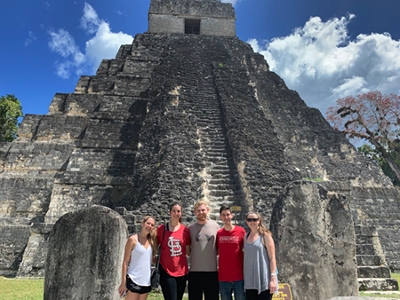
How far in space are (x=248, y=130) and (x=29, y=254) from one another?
21.8 ft

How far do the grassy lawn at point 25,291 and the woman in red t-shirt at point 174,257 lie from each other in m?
1.65

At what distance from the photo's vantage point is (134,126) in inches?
454

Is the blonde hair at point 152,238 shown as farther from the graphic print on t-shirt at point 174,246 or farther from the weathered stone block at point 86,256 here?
the weathered stone block at point 86,256

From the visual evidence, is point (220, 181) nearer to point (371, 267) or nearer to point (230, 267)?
point (371, 267)

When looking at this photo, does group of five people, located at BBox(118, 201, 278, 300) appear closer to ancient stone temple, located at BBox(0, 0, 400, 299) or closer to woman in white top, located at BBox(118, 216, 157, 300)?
woman in white top, located at BBox(118, 216, 157, 300)

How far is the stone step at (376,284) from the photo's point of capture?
5.28 meters

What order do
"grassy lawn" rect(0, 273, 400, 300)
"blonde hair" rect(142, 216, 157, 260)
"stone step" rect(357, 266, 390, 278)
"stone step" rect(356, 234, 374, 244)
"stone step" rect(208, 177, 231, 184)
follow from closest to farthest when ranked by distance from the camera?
"blonde hair" rect(142, 216, 157, 260)
"grassy lawn" rect(0, 273, 400, 300)
"stone step" rect(357, 266, 390, 278)
"stone step" rect(356, 234, 374, 244)
"stone step" rect(208, 177, 231, 184)

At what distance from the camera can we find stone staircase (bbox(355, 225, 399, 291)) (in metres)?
5.34

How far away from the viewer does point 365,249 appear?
6.10 meters

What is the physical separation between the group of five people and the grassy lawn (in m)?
1.69

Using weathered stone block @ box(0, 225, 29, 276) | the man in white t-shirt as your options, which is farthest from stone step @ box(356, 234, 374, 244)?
weathered stone block @ box(0, 225, 29, 276)

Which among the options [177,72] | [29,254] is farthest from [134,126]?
[29,254]

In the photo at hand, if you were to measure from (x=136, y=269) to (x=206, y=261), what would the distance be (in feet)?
2.40

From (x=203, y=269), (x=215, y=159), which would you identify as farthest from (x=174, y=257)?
(x=215, y=159)
